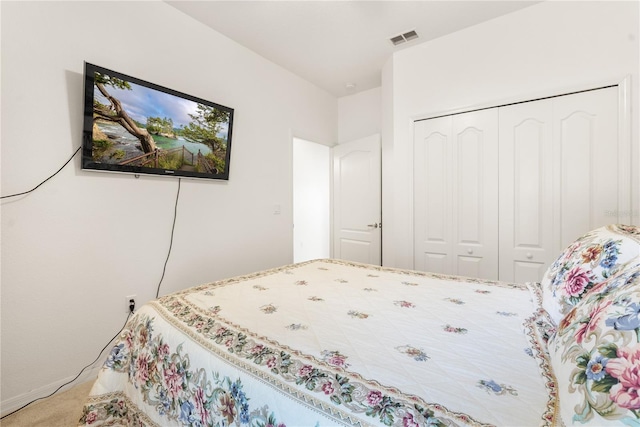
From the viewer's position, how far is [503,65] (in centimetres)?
251

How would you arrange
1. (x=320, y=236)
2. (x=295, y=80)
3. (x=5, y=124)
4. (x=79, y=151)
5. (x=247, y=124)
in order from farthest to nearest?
(x=320, y=236), (x=295, y=80), (x=247, y=124), (x=79, y=151), (x=5, y=124)


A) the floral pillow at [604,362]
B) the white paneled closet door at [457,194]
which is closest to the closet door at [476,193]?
the white paneled closet door at [457,194]

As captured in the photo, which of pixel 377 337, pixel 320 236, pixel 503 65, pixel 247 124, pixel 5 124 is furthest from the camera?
pixel 320 236

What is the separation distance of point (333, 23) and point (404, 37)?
71 cm

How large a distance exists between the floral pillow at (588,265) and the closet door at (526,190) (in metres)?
1.32

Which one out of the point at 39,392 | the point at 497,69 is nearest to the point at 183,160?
the point at 39,392

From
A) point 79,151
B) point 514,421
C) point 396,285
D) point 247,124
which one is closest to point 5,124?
point 79,151

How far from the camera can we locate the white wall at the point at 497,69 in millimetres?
2111

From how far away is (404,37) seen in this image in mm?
2768

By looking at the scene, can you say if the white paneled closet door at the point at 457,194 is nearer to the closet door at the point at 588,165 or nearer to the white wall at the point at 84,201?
the closet door at the point at 588,165

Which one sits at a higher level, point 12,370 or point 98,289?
point 98,289

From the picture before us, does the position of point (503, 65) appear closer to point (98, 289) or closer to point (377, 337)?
point (377, 337)

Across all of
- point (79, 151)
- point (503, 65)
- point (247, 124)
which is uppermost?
point (503, 65)

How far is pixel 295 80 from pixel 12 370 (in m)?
3.41
